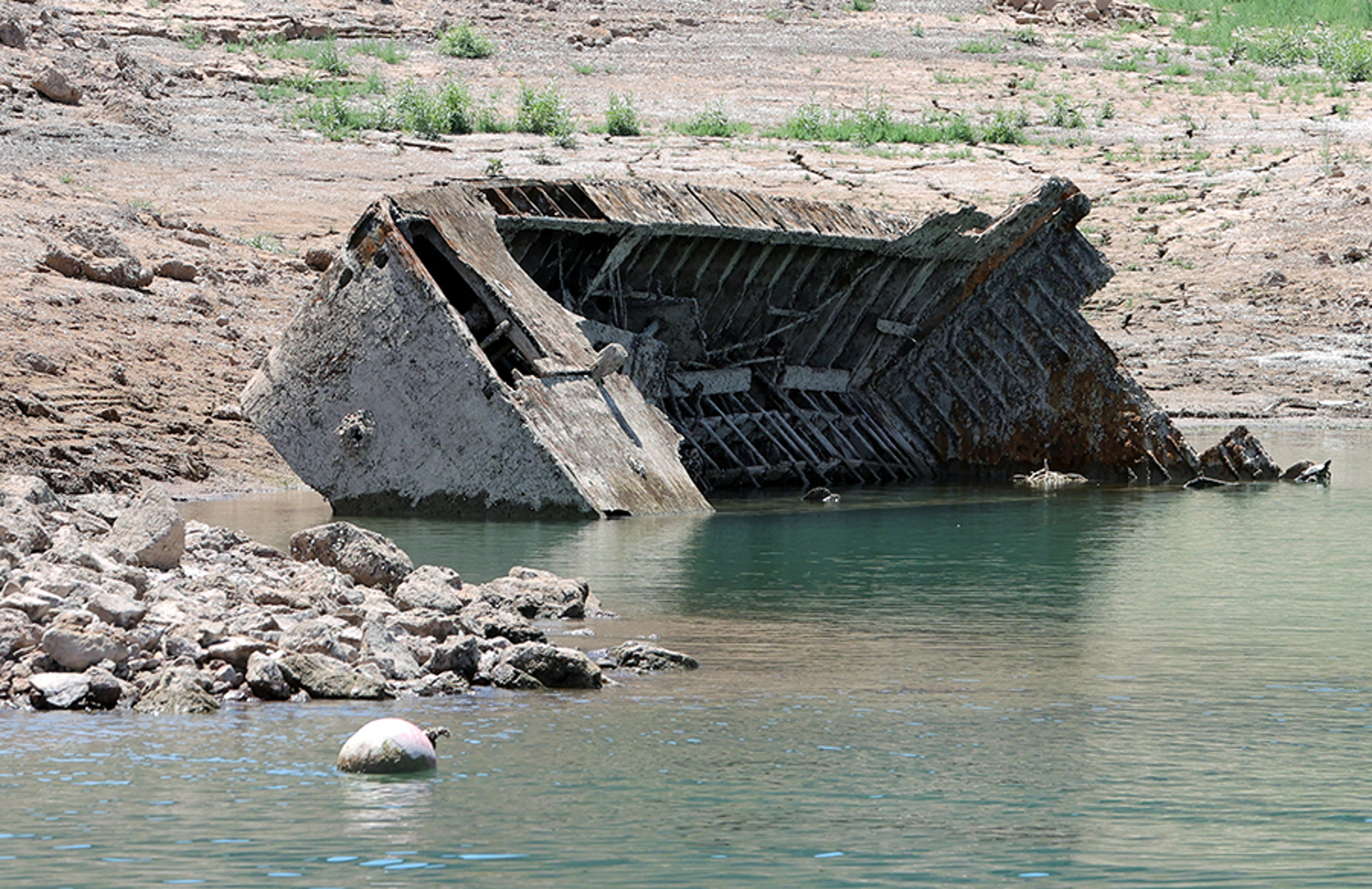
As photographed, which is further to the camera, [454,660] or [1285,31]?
[1285,31]

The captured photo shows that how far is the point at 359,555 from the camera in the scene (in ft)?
30.6

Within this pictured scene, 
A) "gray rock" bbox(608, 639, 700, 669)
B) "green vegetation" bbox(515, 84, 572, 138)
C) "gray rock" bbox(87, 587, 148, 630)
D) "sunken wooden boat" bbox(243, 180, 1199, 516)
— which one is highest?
"green vegetation" bbox(515, 84, 572, 138)

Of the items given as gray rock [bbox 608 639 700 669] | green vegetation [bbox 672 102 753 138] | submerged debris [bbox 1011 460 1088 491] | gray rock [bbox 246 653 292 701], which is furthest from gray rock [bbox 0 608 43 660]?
green vegetation [bbox 672 102 753 138]

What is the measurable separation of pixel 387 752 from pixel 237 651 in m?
1.47

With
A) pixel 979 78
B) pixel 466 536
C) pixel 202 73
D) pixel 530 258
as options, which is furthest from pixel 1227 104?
pixel 466 536

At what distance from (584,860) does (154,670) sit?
8.56ft

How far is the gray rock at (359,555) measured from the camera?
366 inches

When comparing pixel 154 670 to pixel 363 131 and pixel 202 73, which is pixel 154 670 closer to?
pixel 363 131

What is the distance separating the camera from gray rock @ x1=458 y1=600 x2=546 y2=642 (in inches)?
327

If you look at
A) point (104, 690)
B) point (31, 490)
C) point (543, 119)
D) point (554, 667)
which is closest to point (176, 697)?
point (104, 690)

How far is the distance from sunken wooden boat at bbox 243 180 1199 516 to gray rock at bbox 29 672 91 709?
20.0ft

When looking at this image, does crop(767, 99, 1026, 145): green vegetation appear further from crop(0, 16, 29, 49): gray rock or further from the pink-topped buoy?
the pink-topped buoy

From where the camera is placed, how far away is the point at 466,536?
499 inches

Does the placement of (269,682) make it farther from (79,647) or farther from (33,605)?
(33,605)
